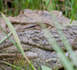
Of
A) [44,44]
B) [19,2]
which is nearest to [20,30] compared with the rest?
[44,44]

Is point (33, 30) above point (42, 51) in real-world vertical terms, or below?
above

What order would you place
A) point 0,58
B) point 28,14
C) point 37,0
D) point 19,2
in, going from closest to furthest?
1. point 0,58
2. point 28,14
3. point 37,0
4. point 19,2

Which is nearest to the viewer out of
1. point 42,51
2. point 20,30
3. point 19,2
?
point 42,51

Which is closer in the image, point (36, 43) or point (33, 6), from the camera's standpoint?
point (36, 43)

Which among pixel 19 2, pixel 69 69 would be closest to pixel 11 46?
pixel 69 69

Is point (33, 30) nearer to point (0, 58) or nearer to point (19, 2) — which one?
point (0, 58)

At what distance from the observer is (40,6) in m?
2.87

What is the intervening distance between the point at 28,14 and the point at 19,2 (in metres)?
1.12

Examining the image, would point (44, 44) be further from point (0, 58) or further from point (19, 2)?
point (19, 2)

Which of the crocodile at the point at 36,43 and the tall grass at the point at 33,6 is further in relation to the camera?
the tall grass at the point at 33,6

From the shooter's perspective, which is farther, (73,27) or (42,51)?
(73,27)

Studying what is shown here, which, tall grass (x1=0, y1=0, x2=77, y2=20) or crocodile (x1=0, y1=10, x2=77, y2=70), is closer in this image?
crocodile (x1=0, y1=10, x2=77, y2=70)

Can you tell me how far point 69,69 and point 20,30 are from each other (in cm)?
115

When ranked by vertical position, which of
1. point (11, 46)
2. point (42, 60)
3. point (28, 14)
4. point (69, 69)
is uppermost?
point (69, 69)
